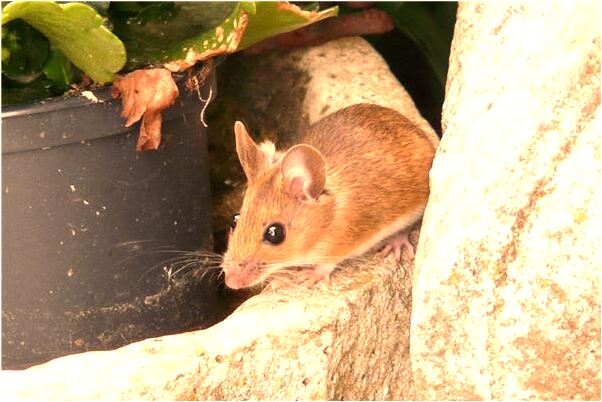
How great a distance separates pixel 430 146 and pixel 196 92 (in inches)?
35.6

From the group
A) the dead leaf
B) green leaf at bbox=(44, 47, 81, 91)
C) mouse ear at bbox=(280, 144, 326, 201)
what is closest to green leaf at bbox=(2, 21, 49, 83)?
green leaf at bbox=(44, 47, 81, 91)

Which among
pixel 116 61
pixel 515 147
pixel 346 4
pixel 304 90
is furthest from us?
pixel 346 4

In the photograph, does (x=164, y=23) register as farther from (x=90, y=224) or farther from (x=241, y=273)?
(x=241, y=273)

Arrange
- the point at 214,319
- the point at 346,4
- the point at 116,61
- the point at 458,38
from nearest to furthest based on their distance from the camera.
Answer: the point at 116,61 < the point at 458,38 < the point at 214,319 < the point at 346,4

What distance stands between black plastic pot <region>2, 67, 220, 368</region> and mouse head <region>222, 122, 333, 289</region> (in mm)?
203

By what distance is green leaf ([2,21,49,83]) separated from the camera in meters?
3.16

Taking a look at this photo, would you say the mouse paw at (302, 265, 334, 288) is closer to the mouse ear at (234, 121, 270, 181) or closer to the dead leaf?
the mouse ear at (234, 121, 270, 181)

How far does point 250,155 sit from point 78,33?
0.79 m

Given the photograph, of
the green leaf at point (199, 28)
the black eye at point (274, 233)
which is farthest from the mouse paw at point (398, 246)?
the green leaf at point (199, 28)

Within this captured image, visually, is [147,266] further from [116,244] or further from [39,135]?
[39,135]

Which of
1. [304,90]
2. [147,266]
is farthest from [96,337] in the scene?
[304,90]

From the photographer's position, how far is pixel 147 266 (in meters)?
3.43

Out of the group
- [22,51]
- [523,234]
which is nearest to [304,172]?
[22,51]

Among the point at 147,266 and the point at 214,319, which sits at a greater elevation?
the point at 147,266
